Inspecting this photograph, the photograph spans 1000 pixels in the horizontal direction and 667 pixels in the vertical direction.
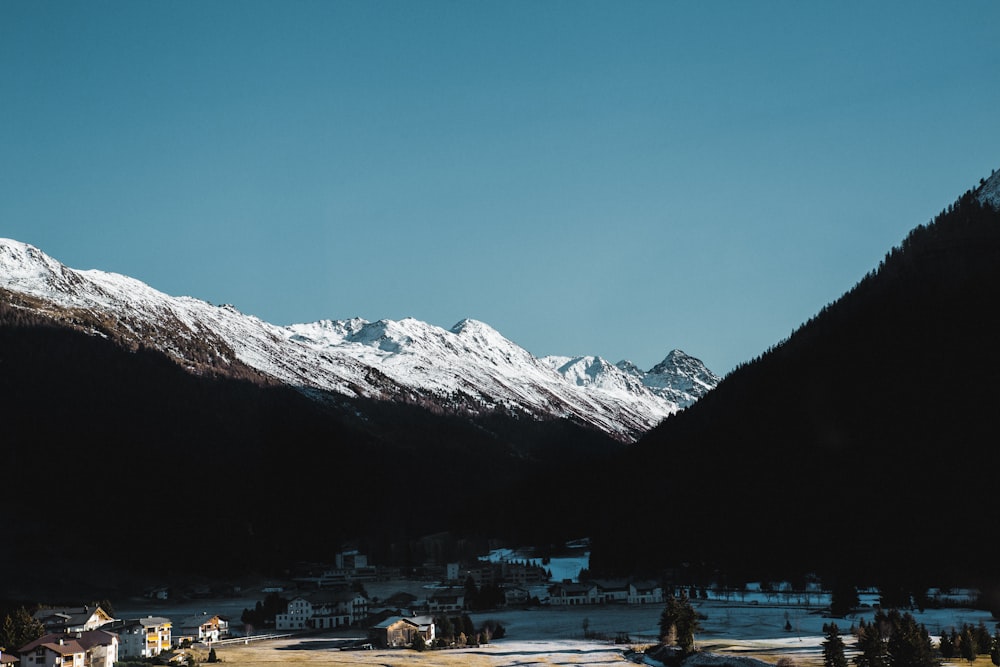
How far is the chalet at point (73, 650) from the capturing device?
3595 inches

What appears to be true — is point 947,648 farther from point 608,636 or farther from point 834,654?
point 608,636

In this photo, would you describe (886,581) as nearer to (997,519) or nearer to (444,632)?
(997,519)

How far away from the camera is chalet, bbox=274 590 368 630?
144m

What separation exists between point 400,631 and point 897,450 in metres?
95.3

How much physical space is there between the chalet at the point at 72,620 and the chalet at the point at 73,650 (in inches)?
397

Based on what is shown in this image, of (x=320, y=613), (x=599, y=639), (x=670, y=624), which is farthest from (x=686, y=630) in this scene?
(x=320, y=613)

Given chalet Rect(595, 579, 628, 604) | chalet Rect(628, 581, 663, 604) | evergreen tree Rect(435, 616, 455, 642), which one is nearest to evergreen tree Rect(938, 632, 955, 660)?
evergreen tree Rect(435, 616, 455, 642)

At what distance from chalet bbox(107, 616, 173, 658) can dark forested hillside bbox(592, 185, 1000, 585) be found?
317 ft

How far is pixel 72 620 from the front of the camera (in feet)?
373

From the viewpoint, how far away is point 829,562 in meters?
162

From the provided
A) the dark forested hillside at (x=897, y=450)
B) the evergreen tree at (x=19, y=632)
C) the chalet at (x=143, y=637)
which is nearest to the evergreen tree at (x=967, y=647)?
the dark forested hillside at (x=897, y=450)

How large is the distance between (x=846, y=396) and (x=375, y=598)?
91576 mm

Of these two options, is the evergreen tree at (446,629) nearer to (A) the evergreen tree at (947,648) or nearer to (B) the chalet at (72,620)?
(B) the chalet at (72,620)

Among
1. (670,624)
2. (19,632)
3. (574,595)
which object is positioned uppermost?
(574,595)
